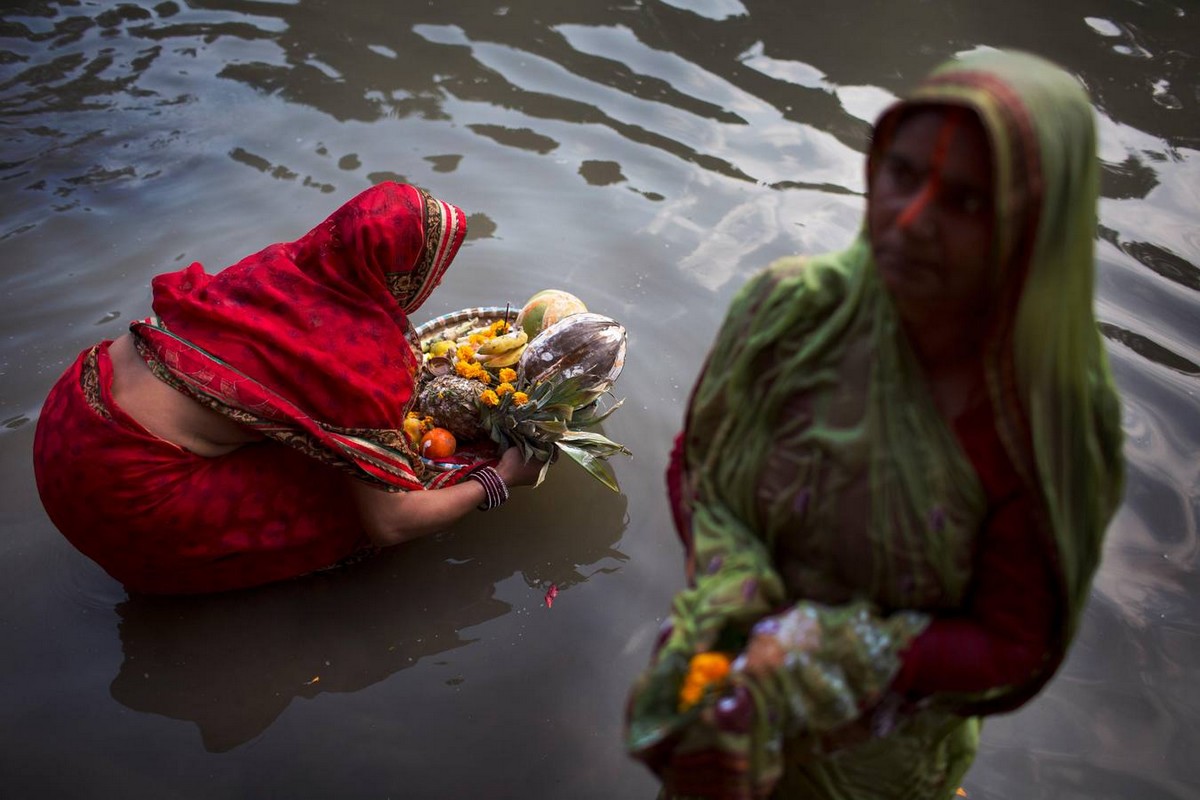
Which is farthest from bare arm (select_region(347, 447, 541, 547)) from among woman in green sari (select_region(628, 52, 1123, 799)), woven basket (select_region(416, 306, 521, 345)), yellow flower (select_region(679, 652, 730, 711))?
yellow flower (select_region(679, 652, 730, 711))

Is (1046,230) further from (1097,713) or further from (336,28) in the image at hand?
(336,28)

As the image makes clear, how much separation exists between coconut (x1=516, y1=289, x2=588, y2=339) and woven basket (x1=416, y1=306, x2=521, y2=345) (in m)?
0.15

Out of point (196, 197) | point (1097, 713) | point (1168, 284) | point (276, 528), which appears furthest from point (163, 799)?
point (1168, 284)

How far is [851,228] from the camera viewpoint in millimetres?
5137

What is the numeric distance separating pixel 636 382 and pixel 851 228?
5.69 ft

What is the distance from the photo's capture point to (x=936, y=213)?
1.30m

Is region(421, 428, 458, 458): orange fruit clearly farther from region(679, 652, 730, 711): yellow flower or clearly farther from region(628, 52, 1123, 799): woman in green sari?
region(679, 652, 730, 711): yellow flower

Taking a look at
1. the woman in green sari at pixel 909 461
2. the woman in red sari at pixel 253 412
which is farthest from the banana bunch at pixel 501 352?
the woman in green sari at pixel 909 461

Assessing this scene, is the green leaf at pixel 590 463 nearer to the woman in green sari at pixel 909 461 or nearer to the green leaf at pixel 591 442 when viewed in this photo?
the green leaf at pixel 591 442

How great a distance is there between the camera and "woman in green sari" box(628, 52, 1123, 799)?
128 centimetres

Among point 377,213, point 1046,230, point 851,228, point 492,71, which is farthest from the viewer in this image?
point 492,71

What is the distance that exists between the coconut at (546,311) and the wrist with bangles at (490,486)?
68 centimetres

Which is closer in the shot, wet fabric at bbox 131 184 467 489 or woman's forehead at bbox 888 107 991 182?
woman's forehead at bbox 888 107 991 182

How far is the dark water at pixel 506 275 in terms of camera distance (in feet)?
9.57
